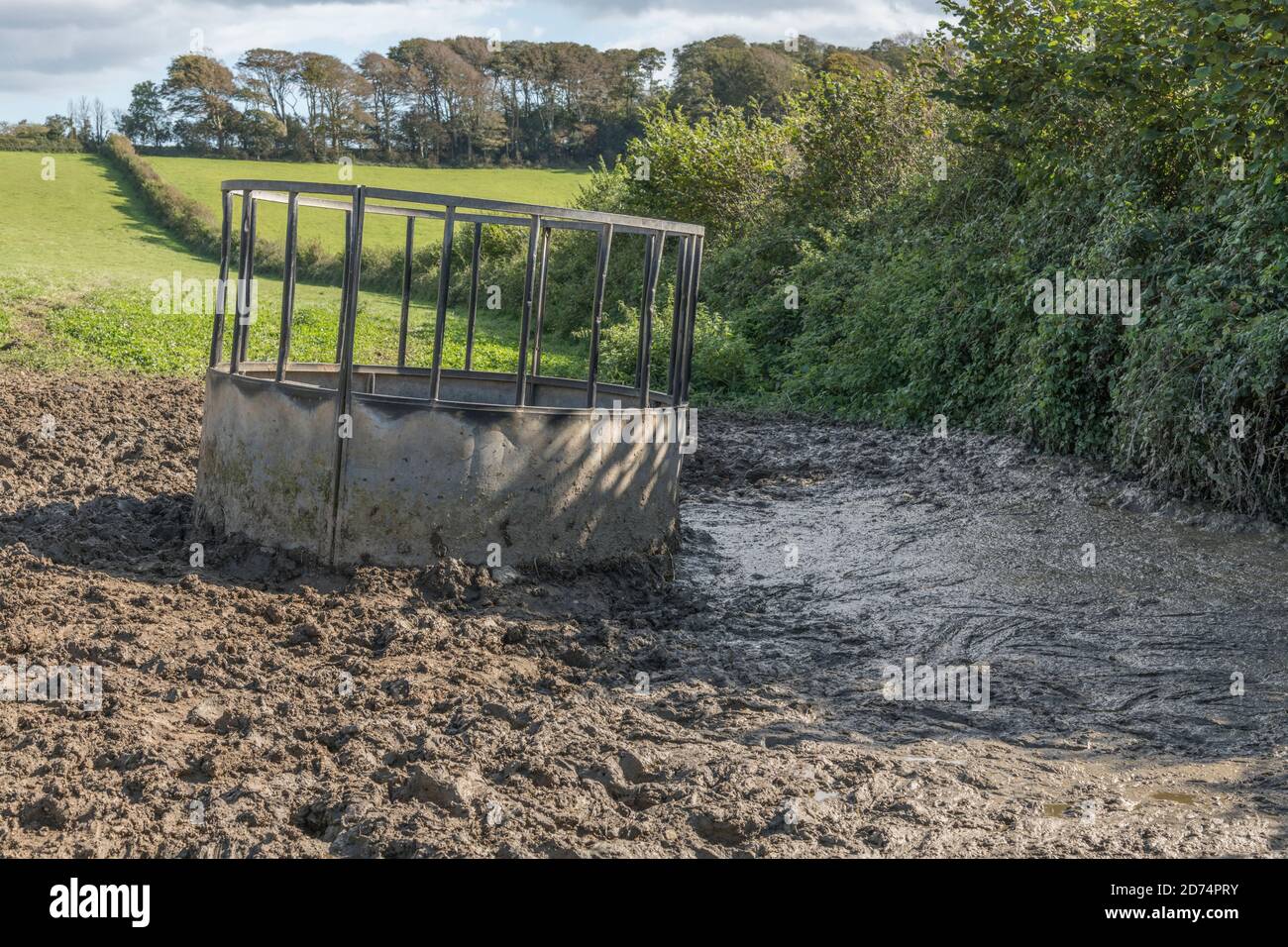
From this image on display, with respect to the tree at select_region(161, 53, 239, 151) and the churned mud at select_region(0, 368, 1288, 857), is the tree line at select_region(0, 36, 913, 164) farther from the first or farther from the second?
the churned mud at select_region(0, 368, 1288, 857)

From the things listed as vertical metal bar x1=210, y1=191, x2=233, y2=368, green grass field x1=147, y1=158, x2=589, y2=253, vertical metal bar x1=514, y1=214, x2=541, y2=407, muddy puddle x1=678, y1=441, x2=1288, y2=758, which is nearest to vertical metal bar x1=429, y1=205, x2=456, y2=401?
vertical metal bar x1=514, y1=214, x2=541, y2=407

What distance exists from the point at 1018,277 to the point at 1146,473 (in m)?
3.86

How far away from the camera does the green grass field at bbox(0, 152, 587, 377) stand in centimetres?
1680

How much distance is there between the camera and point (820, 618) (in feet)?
25.0

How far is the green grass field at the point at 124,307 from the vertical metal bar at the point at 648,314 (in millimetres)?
9525

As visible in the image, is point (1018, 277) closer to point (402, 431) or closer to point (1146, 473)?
point (1146, 473)

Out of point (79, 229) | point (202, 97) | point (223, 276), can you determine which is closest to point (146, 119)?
point (202, 97)

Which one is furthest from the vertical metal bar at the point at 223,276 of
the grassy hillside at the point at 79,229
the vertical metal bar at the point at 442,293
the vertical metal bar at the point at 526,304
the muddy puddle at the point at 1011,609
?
the grassy hillside at the point at 79,229

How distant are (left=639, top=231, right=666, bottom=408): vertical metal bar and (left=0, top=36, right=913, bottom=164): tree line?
1585 inches

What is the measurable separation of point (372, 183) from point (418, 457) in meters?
38.3

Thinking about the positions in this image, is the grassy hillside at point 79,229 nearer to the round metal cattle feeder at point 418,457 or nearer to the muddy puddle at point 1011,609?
the round metal cattle feeder at point 418,457

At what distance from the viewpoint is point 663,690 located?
6141 millimetres

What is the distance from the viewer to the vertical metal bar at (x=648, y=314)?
26.1 ft

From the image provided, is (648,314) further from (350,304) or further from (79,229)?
(79,229)
